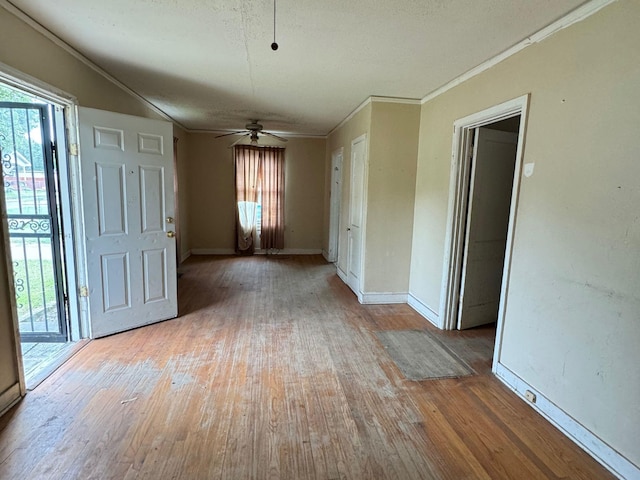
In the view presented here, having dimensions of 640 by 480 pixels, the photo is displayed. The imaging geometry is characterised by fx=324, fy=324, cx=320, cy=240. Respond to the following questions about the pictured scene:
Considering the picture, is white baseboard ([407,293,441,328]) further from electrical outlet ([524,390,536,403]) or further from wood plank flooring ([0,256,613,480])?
electrical outlet ([524,390,536,403])

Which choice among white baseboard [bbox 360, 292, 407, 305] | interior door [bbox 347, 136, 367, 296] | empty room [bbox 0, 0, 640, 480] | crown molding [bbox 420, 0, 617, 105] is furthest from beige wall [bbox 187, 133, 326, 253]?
crown molding [bbox 420, 0, 617, 105]

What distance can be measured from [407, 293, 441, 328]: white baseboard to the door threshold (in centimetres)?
334

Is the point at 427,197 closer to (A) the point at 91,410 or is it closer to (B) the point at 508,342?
(B) the point at 508,342

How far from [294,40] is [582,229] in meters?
2.23

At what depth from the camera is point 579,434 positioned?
185 centimetres

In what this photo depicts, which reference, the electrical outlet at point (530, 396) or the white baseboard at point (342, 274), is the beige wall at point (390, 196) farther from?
the electrical outlet at point (530, 396)

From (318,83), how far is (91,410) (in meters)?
3.28

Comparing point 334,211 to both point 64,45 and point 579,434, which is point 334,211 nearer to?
point 64,45

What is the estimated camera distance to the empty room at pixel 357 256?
171 cm

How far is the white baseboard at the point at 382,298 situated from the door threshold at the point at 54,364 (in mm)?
2881

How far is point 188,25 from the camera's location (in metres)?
2.16

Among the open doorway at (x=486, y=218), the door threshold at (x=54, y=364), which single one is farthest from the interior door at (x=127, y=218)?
the open doorway at (x=486, y=218)

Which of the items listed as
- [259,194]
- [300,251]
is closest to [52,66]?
[259,194]

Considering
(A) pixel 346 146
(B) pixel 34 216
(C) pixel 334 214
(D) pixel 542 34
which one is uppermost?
(D) pixel 542 34
